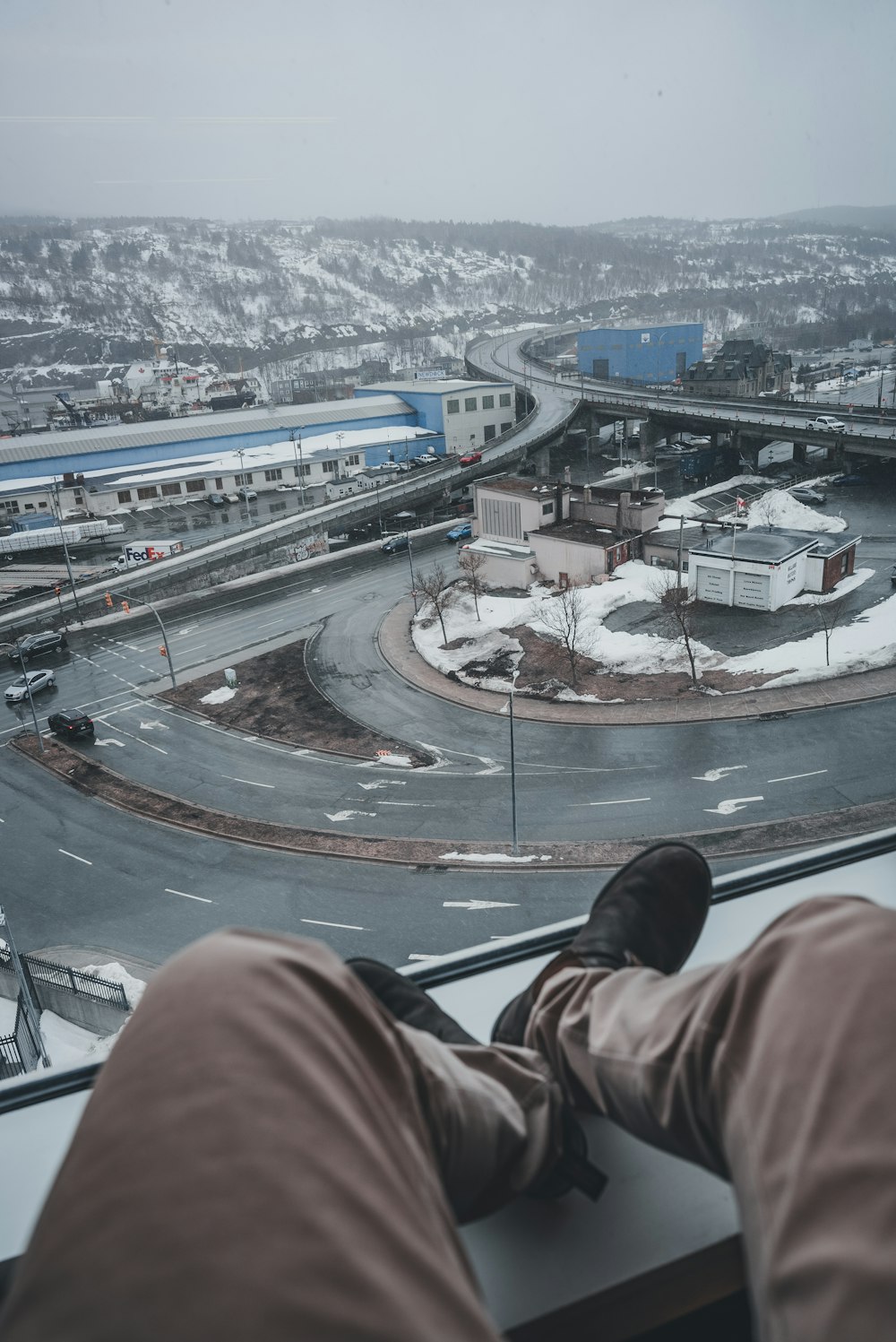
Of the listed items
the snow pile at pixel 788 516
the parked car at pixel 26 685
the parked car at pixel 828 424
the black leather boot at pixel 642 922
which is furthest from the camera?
the parked car at pixel 828 424

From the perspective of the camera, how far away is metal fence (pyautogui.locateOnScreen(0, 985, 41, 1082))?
12.5 ft

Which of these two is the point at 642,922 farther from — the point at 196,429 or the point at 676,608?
the point at 196,429

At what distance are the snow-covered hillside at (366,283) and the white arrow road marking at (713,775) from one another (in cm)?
5006

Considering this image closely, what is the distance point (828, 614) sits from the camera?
10719 mm

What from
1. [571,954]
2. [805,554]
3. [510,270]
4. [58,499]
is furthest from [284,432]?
[510,270]

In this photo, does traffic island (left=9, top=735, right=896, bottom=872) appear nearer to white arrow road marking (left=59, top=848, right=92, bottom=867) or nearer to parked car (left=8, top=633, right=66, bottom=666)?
white arrow road marking (left=59, top=848, right=92, bottom=867)

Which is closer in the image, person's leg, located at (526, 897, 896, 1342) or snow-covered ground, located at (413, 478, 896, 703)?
person's leg, located at (526, 897, 896, 1342)

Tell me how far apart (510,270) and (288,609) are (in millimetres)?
64887

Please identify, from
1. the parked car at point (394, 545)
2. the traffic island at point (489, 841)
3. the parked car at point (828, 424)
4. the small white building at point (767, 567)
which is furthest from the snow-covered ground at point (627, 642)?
the parked car at point (828, 424)

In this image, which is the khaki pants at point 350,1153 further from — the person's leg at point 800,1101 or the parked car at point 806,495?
the parked car at point 806,495

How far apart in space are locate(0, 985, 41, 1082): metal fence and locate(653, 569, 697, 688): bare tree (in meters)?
7.51

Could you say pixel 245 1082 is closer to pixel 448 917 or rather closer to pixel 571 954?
pixel 571 954

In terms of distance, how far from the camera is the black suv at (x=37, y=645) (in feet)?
40.8

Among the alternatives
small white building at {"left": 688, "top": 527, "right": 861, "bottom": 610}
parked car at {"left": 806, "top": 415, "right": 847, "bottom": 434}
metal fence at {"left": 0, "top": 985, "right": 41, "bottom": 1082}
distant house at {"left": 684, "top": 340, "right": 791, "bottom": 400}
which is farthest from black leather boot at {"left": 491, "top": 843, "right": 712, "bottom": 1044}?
distant house at {"left": 684, "top": 340, "right": 791, "bottom": 400}
